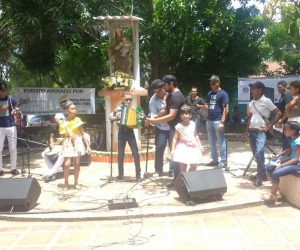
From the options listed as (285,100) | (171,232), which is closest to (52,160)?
(171,232)

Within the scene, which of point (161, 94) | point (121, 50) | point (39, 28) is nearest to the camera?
point (161, 94)

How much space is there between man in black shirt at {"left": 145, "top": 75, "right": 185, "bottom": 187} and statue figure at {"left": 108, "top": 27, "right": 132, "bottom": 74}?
3.26 metres

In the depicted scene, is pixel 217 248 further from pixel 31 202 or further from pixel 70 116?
pixel 70 116

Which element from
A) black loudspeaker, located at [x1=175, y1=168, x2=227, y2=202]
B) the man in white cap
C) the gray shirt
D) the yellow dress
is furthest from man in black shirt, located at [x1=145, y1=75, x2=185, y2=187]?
the man in white cap

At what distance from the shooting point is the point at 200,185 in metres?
5.22

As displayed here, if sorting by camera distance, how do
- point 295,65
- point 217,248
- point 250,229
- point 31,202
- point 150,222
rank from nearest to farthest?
point 217,248
point 250,229
point 150,222
point 31,202
point 295,65

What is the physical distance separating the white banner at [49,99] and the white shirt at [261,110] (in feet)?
22.1

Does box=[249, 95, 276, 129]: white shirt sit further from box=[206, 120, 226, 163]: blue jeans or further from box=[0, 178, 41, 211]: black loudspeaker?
box=[0, 178, 41, 211]: black loudspeaker

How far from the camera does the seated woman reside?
200 inches

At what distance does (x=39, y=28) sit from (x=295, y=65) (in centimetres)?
1324

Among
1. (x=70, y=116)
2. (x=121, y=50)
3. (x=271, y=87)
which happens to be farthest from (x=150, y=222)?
(x=271, y=87)

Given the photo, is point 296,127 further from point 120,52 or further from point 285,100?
point 120,52

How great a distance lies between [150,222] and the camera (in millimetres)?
4762

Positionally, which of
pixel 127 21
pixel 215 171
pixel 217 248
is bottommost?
pixel 217 248
